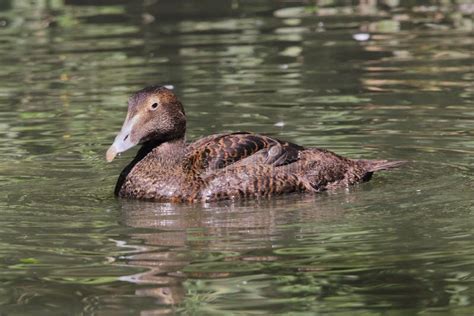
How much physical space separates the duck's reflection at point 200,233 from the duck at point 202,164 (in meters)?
0.14

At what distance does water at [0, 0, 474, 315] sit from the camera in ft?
25.9

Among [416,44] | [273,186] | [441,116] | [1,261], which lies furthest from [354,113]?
[1,261]

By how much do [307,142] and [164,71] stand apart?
472 cm

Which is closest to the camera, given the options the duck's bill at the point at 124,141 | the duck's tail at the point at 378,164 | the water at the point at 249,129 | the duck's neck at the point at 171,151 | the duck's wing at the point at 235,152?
the water at the point at 249,129

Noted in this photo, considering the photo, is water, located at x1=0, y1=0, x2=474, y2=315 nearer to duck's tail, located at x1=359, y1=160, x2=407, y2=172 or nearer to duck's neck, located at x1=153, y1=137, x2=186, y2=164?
duck's tail, located at x1=359, y1=160, x2=407, y2=172

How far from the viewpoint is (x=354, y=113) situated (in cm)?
1364

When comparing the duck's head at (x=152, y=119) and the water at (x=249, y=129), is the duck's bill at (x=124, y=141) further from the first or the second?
the water at (x=249, y=129)

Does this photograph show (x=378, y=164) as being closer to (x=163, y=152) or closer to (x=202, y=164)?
(x=202, y=164)

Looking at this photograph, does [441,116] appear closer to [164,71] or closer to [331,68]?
[331,68]

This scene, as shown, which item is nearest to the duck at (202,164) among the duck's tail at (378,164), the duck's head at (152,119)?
the duck's head at (152,119)

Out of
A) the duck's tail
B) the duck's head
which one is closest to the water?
the duck's tail

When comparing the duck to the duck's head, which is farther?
the duck's head

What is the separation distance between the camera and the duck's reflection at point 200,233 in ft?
26.7

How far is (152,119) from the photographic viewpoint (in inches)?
417
